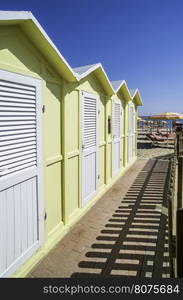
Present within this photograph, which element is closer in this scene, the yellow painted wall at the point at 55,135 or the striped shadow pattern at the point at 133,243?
the yellow painted wall at the point at 55,135

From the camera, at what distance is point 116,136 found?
29.6 feet

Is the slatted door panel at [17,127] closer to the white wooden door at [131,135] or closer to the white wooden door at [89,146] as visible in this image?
the white wooden door at [89,146]

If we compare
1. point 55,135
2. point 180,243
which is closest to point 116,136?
point 55,135

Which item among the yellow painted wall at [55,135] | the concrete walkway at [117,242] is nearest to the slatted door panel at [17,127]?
the yellow painted wall at [55,135]

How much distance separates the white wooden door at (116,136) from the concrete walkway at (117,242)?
198cm

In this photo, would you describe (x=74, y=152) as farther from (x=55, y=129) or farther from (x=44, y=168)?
(x=44, y=168)

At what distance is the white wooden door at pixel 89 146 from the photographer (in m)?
5.68

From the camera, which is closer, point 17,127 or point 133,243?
point 17,127

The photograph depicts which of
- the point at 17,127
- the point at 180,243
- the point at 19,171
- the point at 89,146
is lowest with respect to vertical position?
the point at 180,243

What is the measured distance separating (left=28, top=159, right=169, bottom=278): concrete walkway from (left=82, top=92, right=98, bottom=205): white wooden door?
50 centimetres

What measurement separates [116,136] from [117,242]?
205 inches

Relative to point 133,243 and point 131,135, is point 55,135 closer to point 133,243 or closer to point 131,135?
point 133,243

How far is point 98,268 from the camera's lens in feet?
11.7

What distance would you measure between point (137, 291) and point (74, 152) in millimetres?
3108
